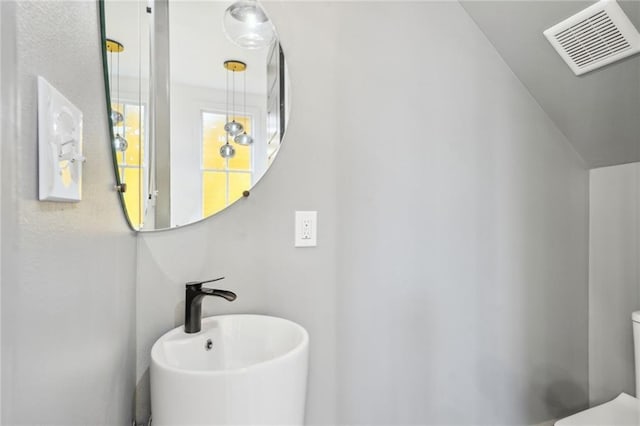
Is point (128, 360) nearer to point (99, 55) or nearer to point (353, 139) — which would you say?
point (99, 55)

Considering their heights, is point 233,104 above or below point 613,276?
above

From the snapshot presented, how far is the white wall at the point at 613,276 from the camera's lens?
152 cm

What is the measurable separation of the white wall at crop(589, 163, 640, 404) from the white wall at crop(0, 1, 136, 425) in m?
1.83

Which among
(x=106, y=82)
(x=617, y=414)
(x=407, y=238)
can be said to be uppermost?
(x=106, y=82)

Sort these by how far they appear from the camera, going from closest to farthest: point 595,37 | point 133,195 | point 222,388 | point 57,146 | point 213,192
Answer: point 57,146 < point 222,388 < point 133,195 < point 213,192 < point 595,37

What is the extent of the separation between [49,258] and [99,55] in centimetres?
44

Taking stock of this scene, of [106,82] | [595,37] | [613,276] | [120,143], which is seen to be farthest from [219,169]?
[613,276]

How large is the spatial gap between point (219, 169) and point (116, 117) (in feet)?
1.13

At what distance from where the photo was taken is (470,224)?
1404mm

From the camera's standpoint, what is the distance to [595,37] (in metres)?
1.23

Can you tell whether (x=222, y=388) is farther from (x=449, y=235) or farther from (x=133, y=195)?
(x=449, y=235)

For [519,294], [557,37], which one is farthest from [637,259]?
[557,37]

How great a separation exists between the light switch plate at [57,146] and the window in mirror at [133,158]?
30 centimetres

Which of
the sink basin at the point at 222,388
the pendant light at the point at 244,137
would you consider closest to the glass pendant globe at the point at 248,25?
the pendant light at the point at 244,137
